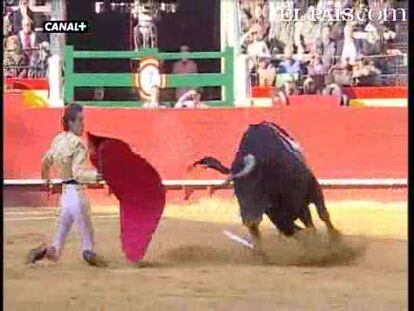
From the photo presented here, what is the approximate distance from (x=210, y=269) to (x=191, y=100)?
88cm

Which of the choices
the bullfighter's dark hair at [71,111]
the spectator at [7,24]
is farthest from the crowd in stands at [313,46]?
the spectator at [7,24]

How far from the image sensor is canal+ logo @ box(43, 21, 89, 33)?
425 inches

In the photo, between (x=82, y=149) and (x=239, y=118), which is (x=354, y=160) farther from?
(x=82, y=149)

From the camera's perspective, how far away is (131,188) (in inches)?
432

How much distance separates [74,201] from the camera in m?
10.9

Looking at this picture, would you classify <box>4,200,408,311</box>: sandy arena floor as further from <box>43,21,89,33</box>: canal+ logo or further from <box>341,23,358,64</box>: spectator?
<box>43,21,89,33</box>: canal+ logo

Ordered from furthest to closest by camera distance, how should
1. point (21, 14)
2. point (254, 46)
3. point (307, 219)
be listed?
point (307, 219)
point (254, 46)
point (21, 14)

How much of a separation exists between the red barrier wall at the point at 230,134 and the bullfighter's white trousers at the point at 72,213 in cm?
19

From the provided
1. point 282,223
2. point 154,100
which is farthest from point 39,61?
point 282,223

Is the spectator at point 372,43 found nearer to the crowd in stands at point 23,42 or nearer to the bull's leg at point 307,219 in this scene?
the bull's leg at point 307,219

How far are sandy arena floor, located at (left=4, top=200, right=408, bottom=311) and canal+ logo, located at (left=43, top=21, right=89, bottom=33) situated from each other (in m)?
0.93

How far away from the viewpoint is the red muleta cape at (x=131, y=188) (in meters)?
10.9

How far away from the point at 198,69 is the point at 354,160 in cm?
93

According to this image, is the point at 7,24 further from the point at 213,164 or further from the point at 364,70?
the point at 364,70
